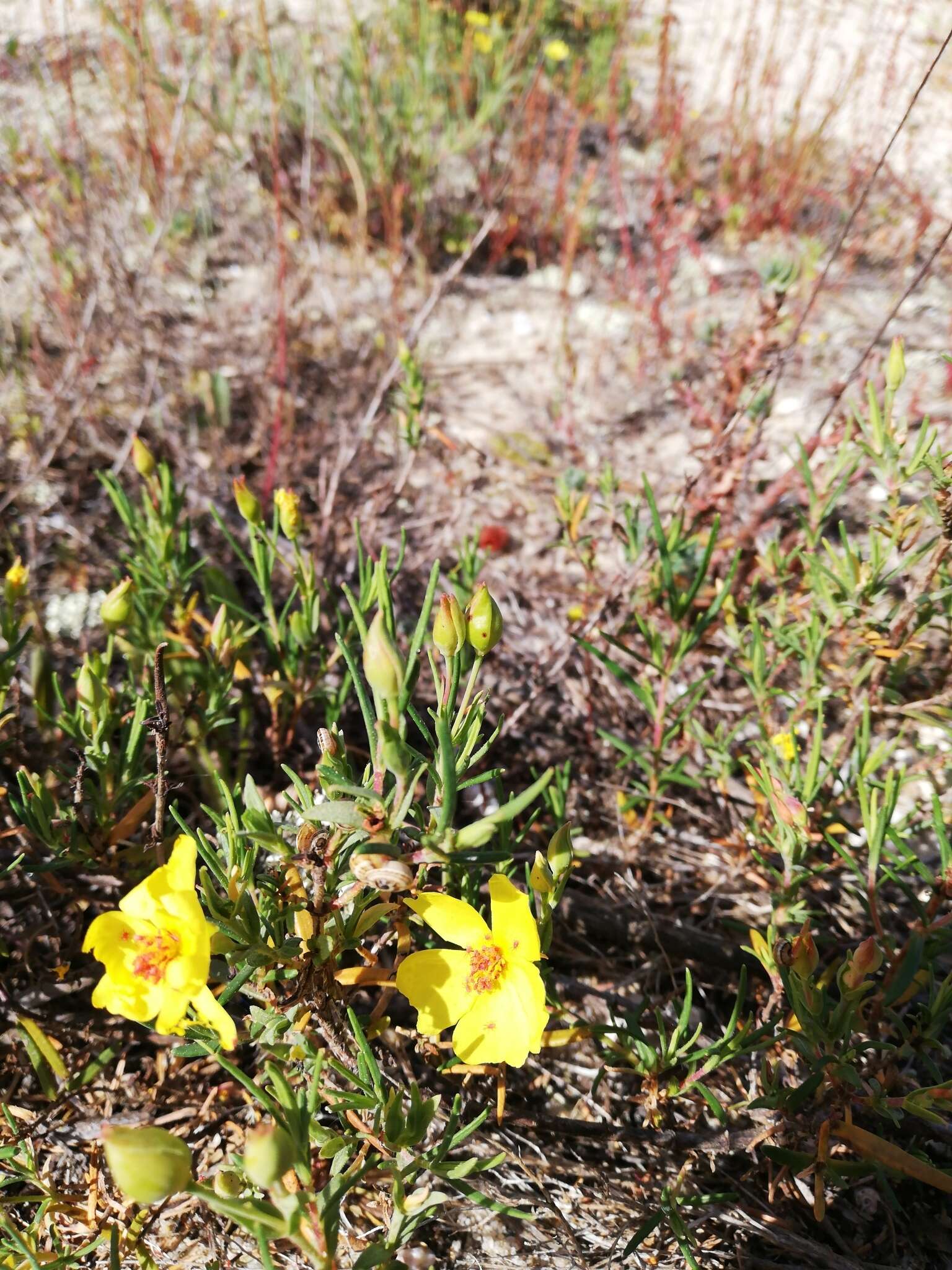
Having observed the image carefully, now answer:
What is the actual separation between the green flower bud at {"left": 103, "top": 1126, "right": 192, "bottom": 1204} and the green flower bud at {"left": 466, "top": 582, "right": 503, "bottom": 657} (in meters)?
0.72

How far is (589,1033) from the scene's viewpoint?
1523mm

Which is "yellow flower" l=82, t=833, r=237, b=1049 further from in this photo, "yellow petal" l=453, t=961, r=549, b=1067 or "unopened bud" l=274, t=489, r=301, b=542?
"unopened bud" l=274, t=489, r=301, b=542

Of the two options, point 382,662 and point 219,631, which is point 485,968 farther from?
point 219,631

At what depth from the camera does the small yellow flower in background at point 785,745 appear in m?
1.77

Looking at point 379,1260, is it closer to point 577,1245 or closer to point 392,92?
point 577,1245

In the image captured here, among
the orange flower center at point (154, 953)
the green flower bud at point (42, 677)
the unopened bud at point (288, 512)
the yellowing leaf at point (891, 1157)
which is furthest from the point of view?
the green flower bud at point (42, 677)

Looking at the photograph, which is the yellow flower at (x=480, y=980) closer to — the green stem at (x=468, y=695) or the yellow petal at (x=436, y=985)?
the yellow petal at (x=436, y=985)

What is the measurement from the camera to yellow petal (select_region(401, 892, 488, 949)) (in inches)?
47.5

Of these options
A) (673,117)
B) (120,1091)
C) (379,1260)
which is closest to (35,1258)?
(120,1091)

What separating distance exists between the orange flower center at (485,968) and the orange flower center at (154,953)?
444 millimetres

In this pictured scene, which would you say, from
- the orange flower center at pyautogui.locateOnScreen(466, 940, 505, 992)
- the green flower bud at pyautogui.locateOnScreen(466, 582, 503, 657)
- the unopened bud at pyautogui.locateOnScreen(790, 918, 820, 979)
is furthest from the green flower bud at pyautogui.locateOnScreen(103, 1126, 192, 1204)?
the unopened bud at pyautogui.locateOnScreen(790, 918, 820, 979)

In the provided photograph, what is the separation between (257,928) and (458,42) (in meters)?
5.61

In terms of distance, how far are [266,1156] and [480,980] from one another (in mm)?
462

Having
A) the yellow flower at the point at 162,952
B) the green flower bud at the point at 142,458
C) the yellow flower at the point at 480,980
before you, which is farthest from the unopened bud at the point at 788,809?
the green flower bud at the point at 142,458
